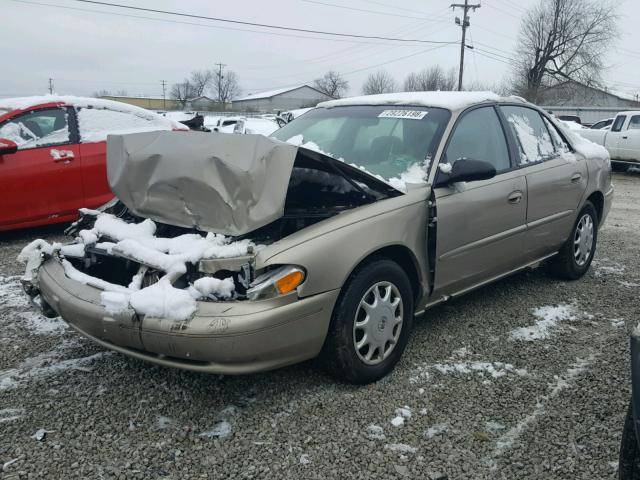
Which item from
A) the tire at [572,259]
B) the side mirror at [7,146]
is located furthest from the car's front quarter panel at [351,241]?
the side mirror at [7,146]

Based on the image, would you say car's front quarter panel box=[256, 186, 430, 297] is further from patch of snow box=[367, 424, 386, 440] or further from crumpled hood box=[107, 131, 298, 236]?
patch of snow box=[367, 424, 386, 440]

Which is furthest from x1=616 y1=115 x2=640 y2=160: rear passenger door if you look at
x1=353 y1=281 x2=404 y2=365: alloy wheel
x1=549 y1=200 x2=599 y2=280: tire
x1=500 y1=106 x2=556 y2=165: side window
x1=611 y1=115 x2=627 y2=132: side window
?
x1=353 y1=281 x2=404 y2=365: alloy wheel

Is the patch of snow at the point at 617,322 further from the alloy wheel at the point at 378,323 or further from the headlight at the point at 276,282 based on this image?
the headlight at the point at 276,282

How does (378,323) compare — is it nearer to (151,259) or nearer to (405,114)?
(151,259)

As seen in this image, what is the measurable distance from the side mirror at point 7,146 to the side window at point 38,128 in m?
0.14

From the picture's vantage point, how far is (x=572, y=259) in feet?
16.2

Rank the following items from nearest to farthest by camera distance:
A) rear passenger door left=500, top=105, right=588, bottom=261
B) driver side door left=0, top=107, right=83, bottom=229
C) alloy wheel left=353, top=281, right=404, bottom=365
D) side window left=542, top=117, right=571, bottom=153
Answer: alloy wheel left=353, top=281, right=404, bottom=365 < rear passenger door left=500, top=105, right=588, bottom=261 < side window left=542, top=117, right=571, bottom=153 < driver side door left=0, top=107, right=83, bottom=229

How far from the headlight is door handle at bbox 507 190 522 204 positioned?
6.33 ft

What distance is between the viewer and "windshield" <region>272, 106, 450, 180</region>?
3641 mm

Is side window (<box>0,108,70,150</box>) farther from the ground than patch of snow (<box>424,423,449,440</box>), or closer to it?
farther from the ground

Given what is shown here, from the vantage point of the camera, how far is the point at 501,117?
4.23 meters

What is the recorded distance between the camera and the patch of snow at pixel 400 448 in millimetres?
2599

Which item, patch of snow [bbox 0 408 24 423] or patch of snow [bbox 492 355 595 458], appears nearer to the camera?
patch of snow [bbox 492 355 595 458]

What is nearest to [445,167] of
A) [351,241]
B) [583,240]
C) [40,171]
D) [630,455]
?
[351,241]
